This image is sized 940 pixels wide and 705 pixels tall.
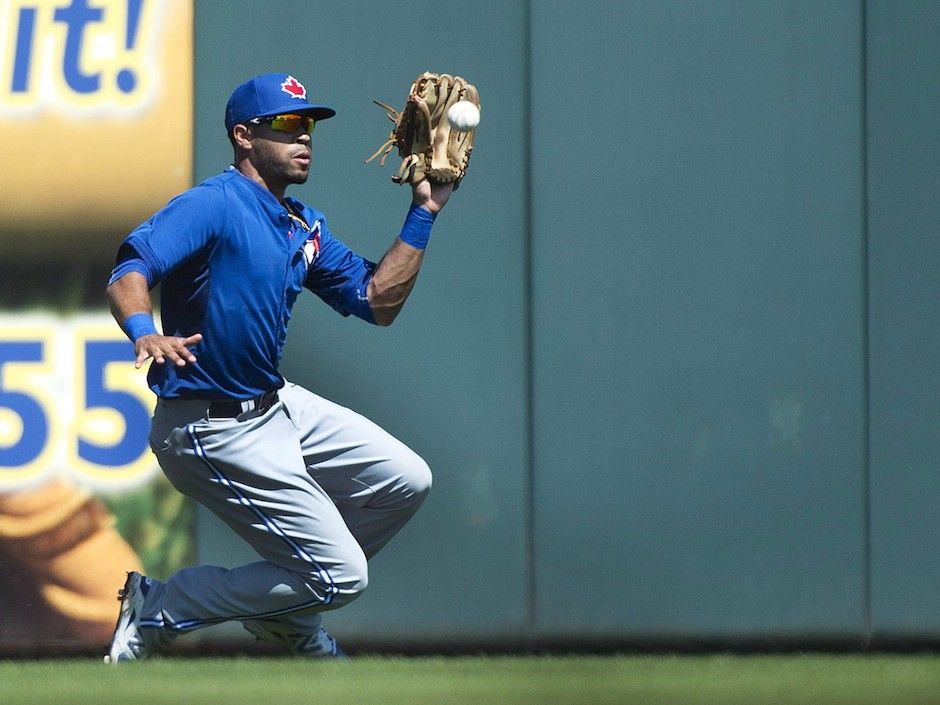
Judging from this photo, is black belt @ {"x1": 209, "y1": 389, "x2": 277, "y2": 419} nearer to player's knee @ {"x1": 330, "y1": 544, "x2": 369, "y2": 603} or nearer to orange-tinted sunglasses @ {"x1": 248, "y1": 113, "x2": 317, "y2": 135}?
player's knee @ {"x1": 330, "y1": 544, "x2": 369, "y2": 603}

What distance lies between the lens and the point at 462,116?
4.78 metres

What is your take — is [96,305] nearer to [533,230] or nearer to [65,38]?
[65,38]

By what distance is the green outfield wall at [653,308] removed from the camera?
18.4 ft

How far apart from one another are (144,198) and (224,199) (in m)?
1.24

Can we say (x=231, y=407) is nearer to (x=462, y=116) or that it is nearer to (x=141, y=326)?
(x=141, y=326)

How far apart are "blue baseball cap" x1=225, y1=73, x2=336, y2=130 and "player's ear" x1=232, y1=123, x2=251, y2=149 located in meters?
0.02

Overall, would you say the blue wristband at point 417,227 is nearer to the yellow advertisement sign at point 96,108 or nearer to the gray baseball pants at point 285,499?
the gray baseball pants at point 285,499

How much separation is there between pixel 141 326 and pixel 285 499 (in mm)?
701

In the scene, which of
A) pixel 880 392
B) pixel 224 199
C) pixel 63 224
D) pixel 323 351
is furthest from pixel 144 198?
pixel 880 392

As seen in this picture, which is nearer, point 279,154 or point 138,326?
point 138,326

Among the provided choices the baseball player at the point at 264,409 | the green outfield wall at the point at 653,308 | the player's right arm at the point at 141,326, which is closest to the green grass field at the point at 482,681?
the baseball player at the point at 264,409

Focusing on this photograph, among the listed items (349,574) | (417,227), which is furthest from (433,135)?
(349,574)

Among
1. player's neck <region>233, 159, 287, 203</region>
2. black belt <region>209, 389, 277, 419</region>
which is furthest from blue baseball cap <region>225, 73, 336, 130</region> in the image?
black belt <region>209, 389, 277, 419</region>

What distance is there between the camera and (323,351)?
18.7 ft
